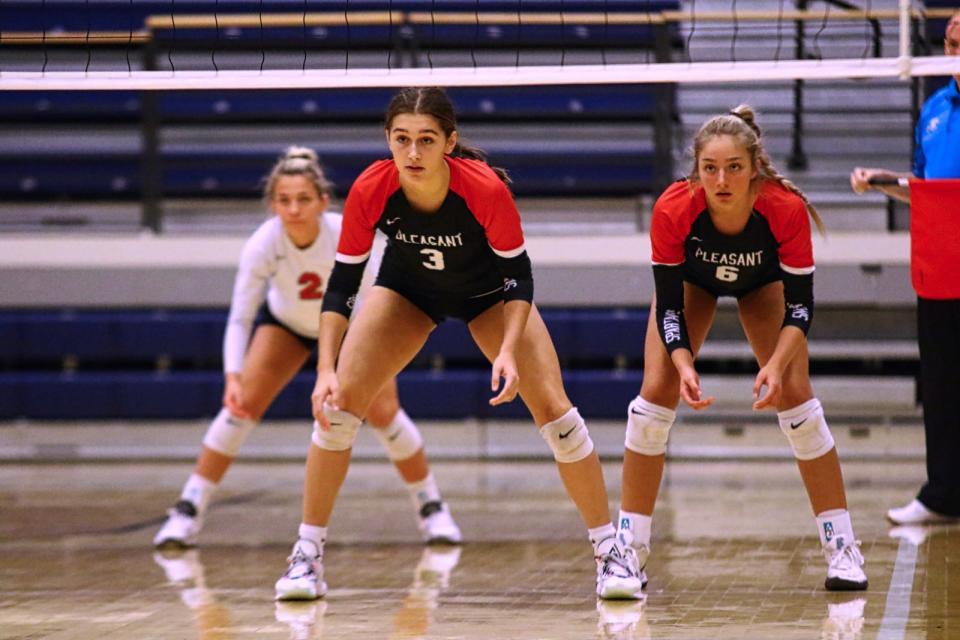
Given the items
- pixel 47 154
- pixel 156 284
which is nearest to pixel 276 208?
pixel 156 284

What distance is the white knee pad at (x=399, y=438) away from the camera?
612cm

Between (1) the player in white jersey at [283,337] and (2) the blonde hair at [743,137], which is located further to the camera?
(1) the player in white jersey at [283,337]

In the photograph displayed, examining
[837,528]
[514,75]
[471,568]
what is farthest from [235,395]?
[837,528]

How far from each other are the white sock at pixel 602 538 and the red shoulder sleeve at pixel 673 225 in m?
0.89

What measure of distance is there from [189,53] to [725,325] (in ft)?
16.2

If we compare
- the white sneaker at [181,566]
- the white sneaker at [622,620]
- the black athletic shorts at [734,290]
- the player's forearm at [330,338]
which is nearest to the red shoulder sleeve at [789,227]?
the black athletic shorts at [734,290]

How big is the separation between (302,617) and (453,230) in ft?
4.30

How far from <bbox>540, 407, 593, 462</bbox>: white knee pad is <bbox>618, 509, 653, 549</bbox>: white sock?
35 centimetres

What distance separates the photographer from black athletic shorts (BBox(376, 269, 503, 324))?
4652 millimetres

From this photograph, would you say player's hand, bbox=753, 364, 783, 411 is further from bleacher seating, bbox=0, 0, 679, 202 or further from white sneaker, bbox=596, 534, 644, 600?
bleacher seating, bbox=0, 0, 679, 202

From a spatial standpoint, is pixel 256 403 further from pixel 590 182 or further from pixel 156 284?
pixel 590 182

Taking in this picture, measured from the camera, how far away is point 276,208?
5941 mm

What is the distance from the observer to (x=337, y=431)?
177 inches

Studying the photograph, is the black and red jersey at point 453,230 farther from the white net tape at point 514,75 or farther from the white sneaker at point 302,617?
the white sneaker at point 302,617
